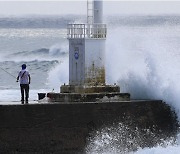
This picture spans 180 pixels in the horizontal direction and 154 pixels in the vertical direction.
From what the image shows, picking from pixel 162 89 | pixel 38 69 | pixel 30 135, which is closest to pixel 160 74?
pixel 162 89

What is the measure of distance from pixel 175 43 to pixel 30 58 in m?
11.0

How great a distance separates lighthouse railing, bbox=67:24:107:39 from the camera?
2611 cm

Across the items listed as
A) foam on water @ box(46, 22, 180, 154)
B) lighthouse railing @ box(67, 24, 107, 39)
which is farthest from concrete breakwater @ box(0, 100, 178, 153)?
lighthouse railing @ box(67, 24, 107, 39)

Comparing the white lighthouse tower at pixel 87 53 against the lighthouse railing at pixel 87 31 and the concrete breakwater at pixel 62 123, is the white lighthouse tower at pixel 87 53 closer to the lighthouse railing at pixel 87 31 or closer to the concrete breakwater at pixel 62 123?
the lighthouse railing at pixel 87 31

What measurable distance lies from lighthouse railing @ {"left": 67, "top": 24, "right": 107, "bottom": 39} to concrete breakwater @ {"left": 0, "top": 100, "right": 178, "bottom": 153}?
204 cm

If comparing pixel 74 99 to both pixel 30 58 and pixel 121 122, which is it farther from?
pixel 30 58

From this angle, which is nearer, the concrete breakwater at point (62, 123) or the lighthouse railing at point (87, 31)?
the concrete breakwater at point (62, 123)

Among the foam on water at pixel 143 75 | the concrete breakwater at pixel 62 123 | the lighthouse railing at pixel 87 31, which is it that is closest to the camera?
the concrete breakwater at pixel 62 123

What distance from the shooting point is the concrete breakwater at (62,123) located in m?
24.3

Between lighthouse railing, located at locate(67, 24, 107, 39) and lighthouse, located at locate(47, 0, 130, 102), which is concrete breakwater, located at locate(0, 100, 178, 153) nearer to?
lighthouse, located at locate(47, 0, 130, 102)

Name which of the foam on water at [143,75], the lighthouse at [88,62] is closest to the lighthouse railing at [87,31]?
the lighthouse at [88,62]

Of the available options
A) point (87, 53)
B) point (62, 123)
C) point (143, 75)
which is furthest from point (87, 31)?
point (62, 123)

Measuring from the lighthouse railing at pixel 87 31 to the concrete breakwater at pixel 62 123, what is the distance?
2.04 m

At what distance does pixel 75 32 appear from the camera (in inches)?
1032
